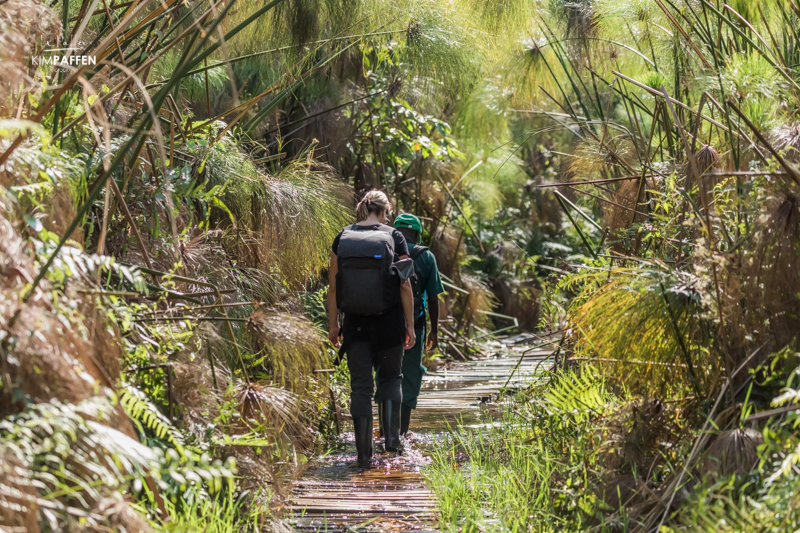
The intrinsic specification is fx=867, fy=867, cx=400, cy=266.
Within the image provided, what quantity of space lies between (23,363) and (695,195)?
261 centimetres

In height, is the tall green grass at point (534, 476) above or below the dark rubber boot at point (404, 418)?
above

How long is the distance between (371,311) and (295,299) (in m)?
0.54

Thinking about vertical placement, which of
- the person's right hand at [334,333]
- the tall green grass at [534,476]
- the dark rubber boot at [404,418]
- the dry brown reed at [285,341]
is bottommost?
the dark rubber boot at [404,418]

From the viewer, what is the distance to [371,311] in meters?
4.30

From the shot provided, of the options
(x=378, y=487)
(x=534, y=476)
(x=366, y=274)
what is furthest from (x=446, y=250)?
(x=534, y=476)

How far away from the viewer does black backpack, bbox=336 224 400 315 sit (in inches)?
169

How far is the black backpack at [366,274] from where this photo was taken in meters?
4.29

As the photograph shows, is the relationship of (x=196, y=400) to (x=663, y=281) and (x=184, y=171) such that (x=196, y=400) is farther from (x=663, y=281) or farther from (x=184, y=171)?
(x=663, y=281)

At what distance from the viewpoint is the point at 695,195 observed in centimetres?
351

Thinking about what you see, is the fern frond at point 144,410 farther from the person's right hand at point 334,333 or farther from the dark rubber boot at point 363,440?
the person's right hand at point 334,333

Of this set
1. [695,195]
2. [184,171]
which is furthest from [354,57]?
[695,195]

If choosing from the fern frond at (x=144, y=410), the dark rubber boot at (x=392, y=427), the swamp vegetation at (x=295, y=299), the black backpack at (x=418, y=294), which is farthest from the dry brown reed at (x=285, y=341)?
the black backpack at (x=418, y=294)

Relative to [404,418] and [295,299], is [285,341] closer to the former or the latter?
[295,299]

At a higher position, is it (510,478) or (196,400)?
(196,400)
